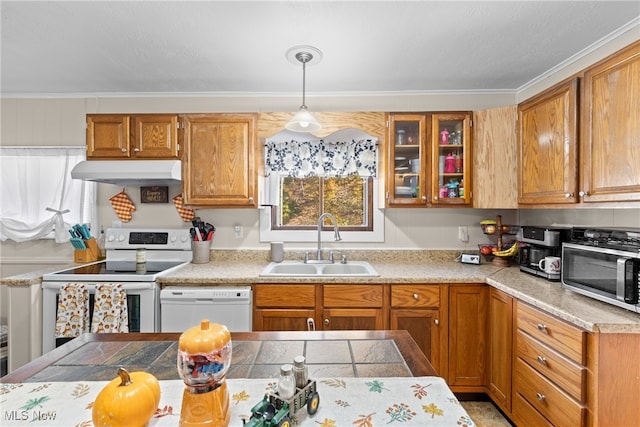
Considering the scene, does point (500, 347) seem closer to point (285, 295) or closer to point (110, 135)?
point (285, 295)

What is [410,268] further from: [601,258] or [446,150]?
[601,258]

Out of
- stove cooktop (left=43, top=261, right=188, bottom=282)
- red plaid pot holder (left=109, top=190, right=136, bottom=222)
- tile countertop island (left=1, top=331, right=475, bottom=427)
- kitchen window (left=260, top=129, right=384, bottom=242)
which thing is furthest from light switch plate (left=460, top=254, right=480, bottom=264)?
red plaid pot holder (left=109, top=190, right=136, bottom=222)

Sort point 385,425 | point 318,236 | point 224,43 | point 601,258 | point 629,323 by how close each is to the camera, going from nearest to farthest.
→ 1. point 385,425
2. point 629,323
3. point 601,258
4. point 224,43
5. point 318,236

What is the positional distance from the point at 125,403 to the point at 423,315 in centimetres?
189

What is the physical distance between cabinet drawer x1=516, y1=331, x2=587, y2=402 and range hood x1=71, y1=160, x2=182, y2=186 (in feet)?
8.33

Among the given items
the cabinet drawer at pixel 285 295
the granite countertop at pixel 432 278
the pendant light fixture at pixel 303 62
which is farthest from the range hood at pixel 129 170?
the cabinet drawer at pixel 285 295

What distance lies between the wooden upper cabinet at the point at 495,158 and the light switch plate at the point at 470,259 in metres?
0.43

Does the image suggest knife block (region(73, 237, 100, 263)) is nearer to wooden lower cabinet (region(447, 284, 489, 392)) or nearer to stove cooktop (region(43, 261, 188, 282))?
stove cooktop (region(43, 261, 188, 282))

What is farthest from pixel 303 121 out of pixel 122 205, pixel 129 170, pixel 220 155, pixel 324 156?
pixel 122 205

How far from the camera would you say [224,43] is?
1935 mm

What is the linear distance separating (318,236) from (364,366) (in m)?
1.75

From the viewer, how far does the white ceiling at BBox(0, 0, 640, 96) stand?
162cm

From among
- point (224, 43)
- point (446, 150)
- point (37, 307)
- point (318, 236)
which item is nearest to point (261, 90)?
point (224, 43)

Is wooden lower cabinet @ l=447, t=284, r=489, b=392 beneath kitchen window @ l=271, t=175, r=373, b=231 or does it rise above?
beneath
